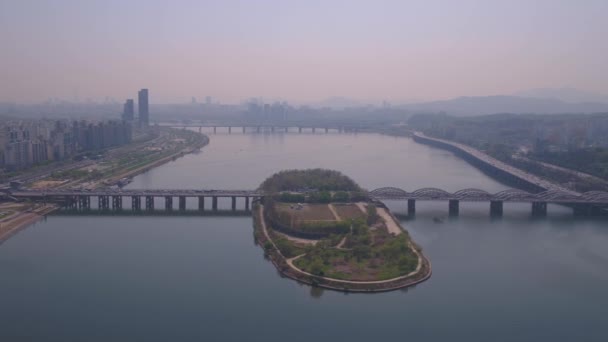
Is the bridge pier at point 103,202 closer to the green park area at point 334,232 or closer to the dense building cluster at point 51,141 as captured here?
the green park area at point 334,232

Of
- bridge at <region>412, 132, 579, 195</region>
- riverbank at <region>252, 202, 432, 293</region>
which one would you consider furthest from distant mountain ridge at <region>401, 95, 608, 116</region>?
riverbank at <region>252, 202, 432, 293</region>

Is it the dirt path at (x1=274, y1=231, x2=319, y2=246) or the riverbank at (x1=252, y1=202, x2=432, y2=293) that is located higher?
the dirt path at (x1=274, y1=231, x2=319, y2=246)

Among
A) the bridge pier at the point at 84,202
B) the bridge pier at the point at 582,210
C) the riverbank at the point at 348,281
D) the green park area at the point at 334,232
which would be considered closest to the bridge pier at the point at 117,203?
the bridge pier at the point at 84,202

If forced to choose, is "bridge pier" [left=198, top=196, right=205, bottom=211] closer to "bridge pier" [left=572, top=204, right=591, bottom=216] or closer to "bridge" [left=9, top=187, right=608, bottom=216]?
"bridge" [left=9, top=187, right=608, bottom=216]

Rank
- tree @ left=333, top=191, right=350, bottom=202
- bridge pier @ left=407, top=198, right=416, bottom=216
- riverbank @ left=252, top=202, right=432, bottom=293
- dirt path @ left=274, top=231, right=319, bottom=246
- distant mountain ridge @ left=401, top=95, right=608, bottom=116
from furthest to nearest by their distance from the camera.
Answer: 1. distant mountain ridge @ left=401, top=95, right=608, bottom=116
2. bridge pier @ left=407, top=198, right=416, bottom=216
3. tree @ left=333, top=191, right=350, bottom=202
4. dirt path @ left=274, top=231, right=319, bottom=246
5. riverbank @ left=252, top=202, right=432, bottom=293

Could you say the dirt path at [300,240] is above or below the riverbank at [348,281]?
above

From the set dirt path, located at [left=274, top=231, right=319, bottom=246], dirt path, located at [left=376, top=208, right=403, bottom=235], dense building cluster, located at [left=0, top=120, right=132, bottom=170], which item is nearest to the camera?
dirt path, located at [left=274, top=231, right=319, bottom=246]

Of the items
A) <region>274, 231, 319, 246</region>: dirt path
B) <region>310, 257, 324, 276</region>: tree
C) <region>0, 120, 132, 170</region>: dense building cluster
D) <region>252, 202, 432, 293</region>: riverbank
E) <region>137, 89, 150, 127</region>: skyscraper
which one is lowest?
<region>252, 202, 432, 293</region>: riverbank

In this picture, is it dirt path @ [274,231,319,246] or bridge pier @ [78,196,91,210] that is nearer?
dirt path @ [274,231,319,246]
